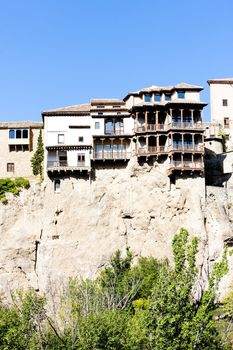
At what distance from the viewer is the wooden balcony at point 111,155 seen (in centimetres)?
6825

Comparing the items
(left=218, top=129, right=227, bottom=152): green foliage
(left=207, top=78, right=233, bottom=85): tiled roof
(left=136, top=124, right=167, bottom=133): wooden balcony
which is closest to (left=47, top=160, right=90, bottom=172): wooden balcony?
(left=136, top=124, right=167, bottom=133): wooden balcony

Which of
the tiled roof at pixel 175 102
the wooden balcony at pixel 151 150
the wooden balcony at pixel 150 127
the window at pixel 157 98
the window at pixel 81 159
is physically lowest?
the window at pixel 81 159

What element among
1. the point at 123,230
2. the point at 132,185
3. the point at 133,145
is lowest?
the point at 123,230

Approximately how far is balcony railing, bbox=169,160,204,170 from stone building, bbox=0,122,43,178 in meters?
19.1

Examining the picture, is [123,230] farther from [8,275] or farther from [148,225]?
[8,275]

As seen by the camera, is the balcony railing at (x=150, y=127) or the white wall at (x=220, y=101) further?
the white wall at (x=220, y=101)

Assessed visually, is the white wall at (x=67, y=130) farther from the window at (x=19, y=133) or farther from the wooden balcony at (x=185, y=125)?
the wooden balcony at (x=185, y=125)

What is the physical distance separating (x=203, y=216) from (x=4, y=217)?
22.7 metres

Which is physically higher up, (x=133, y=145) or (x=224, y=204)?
(x=133, y=145)

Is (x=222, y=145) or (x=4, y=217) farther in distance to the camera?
(x=222, y=145)

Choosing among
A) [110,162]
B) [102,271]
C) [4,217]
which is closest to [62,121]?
[110,162]

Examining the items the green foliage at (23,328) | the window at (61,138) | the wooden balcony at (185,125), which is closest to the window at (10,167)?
the window at (61,138)

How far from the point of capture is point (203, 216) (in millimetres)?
66312

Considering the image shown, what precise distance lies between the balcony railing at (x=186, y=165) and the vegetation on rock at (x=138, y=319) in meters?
16.4
